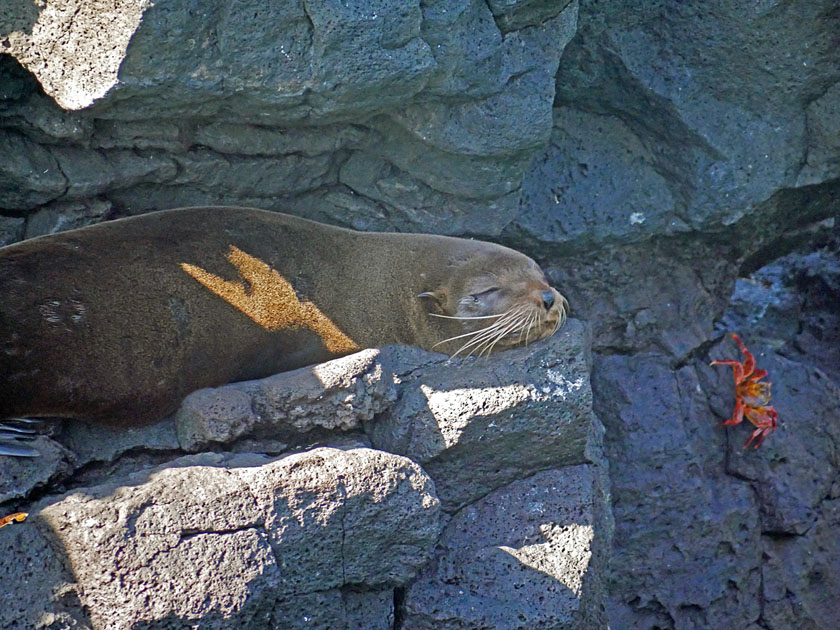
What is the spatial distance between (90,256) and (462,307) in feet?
6.53

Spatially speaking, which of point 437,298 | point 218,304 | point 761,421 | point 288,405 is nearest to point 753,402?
point 761,421

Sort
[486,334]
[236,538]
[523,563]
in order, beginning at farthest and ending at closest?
[486,334], [523,563], [236,538]

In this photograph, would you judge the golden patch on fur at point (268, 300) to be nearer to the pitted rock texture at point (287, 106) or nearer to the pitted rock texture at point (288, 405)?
the pitted rock texture at point (288, 405)

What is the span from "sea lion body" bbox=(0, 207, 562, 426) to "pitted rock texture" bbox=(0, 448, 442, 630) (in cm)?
68

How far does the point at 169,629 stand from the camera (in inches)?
138

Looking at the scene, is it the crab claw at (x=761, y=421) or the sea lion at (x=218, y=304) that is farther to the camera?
the crab claw at (x=761, y=421)

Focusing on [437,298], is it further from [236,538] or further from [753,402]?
[753,402]

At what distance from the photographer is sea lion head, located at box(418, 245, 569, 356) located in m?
5.04

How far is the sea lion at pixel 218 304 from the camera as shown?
14.5ft

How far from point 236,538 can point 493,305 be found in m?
2.06

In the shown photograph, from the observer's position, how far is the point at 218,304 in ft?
15.9

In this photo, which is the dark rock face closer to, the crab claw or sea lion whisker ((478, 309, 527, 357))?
the crab claw

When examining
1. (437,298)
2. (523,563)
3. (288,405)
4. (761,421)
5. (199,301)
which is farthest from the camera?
(761,421)

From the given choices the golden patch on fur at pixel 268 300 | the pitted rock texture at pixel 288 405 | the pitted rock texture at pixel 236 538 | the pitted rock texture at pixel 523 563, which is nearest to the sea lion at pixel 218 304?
the golden patch on fur at pixel 268 300
